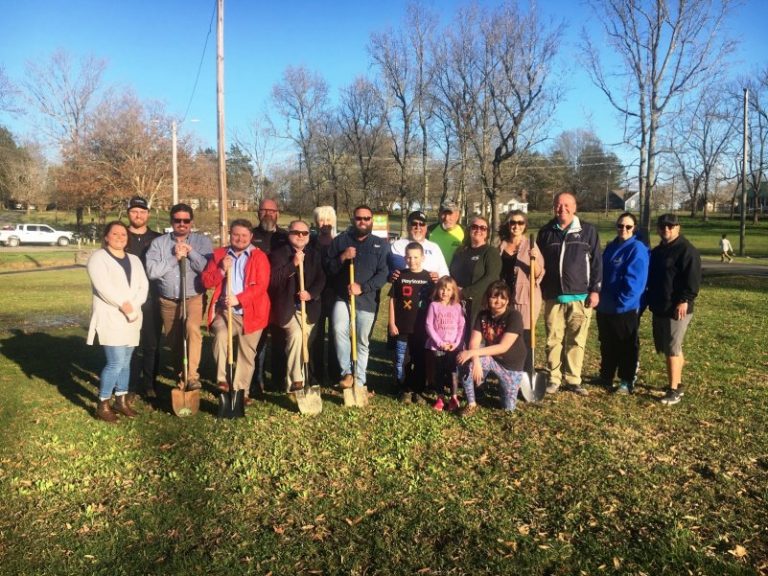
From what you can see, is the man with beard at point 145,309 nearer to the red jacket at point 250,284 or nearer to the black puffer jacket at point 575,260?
the red jacket at point 250,284

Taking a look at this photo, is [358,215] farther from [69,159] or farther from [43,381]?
[69,159]

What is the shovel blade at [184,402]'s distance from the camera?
572 centimetres

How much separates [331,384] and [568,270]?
9.93 feet

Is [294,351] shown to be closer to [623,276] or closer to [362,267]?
[362,267]

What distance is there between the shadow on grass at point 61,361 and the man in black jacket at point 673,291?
6.16 metres

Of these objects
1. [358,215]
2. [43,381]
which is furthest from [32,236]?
[358,215]

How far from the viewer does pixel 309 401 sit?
5.73 meters

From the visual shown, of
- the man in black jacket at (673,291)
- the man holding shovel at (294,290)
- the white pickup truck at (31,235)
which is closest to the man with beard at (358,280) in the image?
the man holding shovel at (294,290)

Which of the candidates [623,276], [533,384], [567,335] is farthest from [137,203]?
[623,276]

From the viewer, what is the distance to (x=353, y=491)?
4145 millimetres

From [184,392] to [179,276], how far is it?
1.21 meters

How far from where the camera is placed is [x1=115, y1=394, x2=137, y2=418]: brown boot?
573 centimetres

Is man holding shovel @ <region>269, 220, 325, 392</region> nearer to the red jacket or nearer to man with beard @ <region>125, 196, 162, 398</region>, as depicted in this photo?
the red jacket

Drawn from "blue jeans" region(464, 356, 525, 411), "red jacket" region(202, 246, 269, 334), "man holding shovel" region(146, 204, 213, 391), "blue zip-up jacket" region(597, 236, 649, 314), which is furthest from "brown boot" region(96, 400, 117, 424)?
"blue zip-up jacket" region(597, 236, 649, 314)
